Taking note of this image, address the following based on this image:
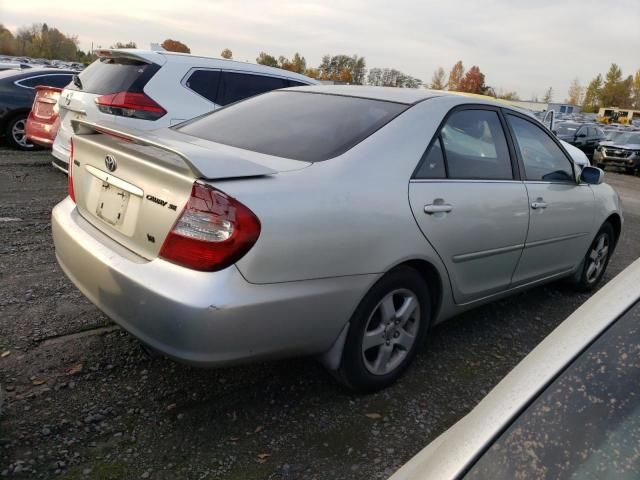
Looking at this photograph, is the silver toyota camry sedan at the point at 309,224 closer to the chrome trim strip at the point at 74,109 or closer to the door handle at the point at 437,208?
the door handle at the point at 437,208

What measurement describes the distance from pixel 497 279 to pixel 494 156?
0.77 metres

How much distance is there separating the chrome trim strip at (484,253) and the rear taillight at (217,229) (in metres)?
1.34

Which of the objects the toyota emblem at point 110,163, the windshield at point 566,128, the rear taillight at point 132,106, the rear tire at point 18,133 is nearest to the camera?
the toyota emblem at point 110,163

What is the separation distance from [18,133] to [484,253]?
9292mm

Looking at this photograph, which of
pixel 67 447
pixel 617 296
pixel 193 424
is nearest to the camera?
pixel 617 296

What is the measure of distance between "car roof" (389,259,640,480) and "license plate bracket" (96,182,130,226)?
178cm

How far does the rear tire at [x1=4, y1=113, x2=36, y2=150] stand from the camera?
964 centimetres

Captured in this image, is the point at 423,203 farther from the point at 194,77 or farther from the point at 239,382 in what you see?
the point at 194,77

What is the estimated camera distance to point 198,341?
2117mm

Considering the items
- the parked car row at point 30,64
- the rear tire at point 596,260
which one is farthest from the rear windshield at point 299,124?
the parked car row at point 30,64

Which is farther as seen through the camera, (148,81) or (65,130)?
(65,130)

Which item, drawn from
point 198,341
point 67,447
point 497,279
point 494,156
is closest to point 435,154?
point 494,156

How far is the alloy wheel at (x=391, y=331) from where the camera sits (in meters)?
2.73

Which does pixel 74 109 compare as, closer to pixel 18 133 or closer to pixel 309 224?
pixel 18 133
